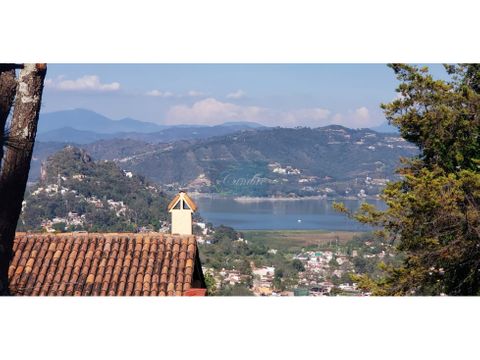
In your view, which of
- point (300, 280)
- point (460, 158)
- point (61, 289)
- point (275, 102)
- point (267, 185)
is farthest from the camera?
point (267, 185)

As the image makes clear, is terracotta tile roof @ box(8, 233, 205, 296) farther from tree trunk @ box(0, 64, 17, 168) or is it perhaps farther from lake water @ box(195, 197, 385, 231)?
lake water @ box(195, 197, 385, 231)

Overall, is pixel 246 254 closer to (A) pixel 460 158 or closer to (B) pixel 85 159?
(B) pixel 85 159

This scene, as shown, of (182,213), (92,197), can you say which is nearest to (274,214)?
(92,197)

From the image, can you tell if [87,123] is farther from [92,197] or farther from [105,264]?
[105,264]

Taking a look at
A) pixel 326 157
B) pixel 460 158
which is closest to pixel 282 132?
pixel 326 157

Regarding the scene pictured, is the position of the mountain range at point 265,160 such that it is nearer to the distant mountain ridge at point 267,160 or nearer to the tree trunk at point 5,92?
the distant mountain ridge at point 267,160

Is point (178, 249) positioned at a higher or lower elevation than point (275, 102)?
lower

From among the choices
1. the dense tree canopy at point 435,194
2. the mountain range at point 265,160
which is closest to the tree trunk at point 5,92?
the dense tree canopy at point 435,194
